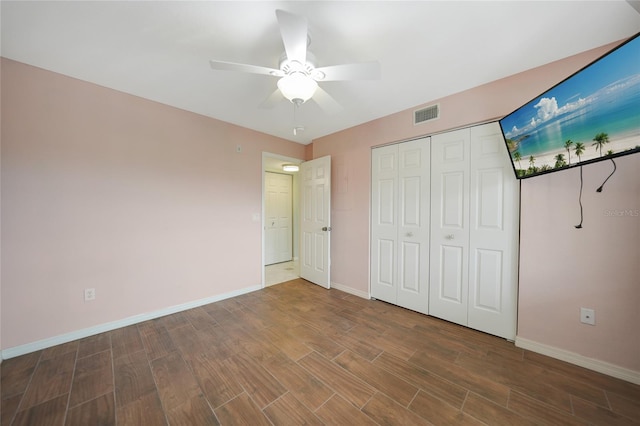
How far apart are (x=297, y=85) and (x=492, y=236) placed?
7.38 ft

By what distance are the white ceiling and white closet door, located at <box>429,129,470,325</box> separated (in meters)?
0.59

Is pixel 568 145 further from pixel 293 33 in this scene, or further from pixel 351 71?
pixel 293 33

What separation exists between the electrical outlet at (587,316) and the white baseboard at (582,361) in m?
0.28

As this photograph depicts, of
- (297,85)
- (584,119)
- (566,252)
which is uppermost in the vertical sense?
(297,85)

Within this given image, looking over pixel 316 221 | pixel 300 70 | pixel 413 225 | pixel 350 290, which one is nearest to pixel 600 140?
pixel 413 225

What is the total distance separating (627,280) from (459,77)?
2024 mm

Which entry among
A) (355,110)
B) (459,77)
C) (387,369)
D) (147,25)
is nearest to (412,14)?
(459,77)

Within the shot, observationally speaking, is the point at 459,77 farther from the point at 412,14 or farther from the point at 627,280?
the point at 627,280

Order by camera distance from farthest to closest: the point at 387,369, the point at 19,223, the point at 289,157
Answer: the point at 289,157 → the point at 19,223 → the point at 387,369

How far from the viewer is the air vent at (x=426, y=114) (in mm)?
2469

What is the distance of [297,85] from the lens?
1.52 m

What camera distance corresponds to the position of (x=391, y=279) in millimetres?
2914

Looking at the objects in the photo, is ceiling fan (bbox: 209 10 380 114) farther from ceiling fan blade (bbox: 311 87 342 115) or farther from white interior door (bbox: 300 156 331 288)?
white interior door (bbox: 300 156 331 288)

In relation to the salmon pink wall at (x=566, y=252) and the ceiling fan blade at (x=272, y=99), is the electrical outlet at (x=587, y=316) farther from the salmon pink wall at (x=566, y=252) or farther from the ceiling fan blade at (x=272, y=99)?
the ceiling fan blade at (x=272, y=99)
